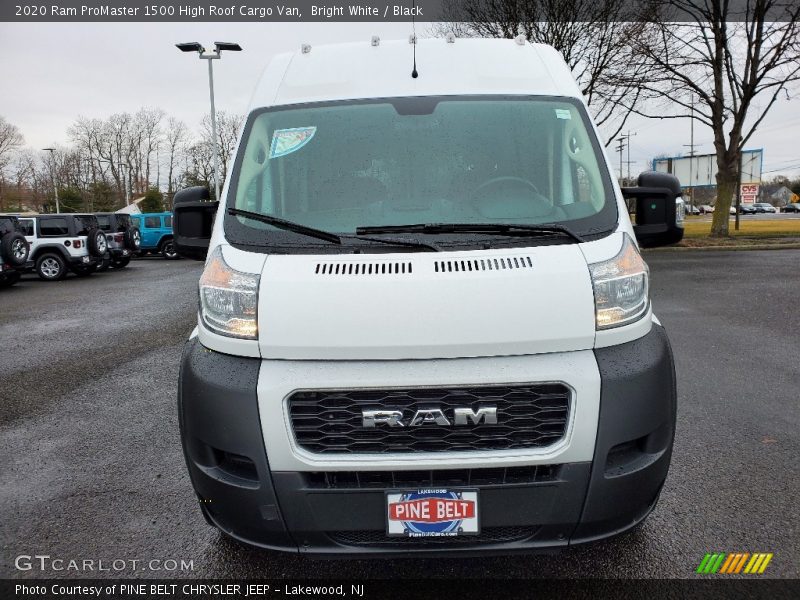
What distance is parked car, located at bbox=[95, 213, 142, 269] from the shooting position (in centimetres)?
2003

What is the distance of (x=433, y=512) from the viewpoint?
2229 mm

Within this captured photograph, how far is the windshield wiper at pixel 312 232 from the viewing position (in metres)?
→ 2.52

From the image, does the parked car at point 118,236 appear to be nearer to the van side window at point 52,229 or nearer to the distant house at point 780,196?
the van side window at point 52,229

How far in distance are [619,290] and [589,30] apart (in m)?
23.0

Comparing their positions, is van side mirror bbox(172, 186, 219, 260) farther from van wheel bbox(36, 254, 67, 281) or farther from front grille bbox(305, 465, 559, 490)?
van wheel bbox(36, 254, 67, 281)

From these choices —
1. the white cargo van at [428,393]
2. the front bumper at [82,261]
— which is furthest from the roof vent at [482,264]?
the front bumper at [82,261]

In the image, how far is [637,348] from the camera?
7.77ft

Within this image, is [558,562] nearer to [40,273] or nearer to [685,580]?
[685,580]

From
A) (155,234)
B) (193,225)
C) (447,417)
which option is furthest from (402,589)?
(155,234)

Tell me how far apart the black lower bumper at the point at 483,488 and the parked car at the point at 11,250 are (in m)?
15.6

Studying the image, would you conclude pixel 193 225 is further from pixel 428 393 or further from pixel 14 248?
pixel 14 248

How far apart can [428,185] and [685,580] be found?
2.06 meters

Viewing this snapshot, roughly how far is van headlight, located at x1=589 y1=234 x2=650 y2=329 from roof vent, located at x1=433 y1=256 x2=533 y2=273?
26 centimetres

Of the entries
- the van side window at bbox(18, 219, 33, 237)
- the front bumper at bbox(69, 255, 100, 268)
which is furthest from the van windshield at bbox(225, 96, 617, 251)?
the van side window at bbox(18, 219, 33, 237)
